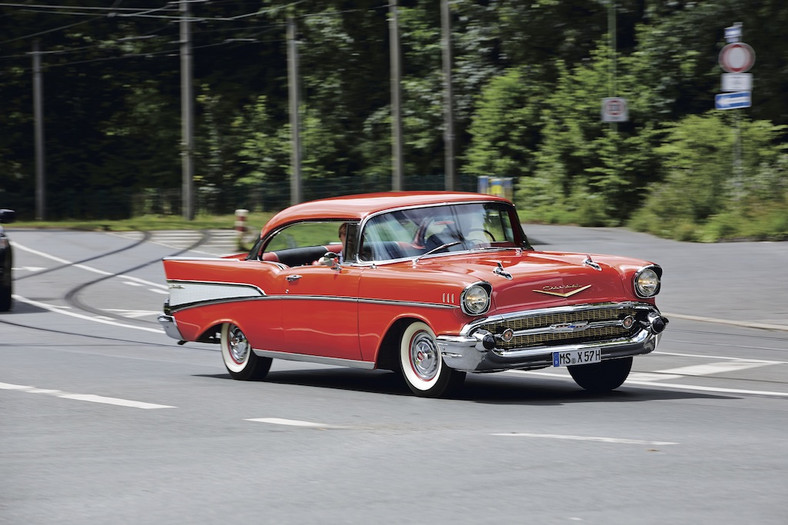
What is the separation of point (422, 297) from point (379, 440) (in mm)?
1893

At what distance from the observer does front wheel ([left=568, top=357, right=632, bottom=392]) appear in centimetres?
1088

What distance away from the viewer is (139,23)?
60.9 meters

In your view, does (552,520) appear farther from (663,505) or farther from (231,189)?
(231,189)

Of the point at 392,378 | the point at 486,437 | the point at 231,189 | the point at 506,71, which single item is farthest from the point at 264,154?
the point at 486,437

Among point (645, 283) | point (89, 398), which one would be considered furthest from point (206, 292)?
point (645, 283)

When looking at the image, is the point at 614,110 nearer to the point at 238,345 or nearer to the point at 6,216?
the point at 6,216

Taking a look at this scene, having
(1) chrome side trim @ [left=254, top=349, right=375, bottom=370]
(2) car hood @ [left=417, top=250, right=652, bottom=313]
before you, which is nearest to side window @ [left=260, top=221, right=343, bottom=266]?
(1) chrome side trim @ [left=254, top=349, right=375, bottom=370]

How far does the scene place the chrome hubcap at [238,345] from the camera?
12244 millimetres

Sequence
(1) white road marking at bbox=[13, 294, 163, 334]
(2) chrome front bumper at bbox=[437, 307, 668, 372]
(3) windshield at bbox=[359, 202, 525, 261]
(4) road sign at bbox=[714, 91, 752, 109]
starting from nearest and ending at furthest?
(2) chrome front bumper at bbox=[437, 307, 668, 372], (3) windshield at bbox=[359, 202, 525, 261], (1) white road marking at bbox=[13, 294, 163, 334], (4) road sign at bbox=[714, 91, 752, 109]

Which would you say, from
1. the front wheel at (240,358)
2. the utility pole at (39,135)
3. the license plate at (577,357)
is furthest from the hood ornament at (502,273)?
the utility pole at (39,135)

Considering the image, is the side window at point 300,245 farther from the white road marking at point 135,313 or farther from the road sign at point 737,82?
the road sign at point 737,82

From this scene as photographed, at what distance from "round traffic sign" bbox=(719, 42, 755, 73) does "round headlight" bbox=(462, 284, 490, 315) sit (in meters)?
18.6

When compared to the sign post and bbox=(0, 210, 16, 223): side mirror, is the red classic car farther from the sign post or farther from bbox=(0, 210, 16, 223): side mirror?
the sign post

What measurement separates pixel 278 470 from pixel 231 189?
47.3m
